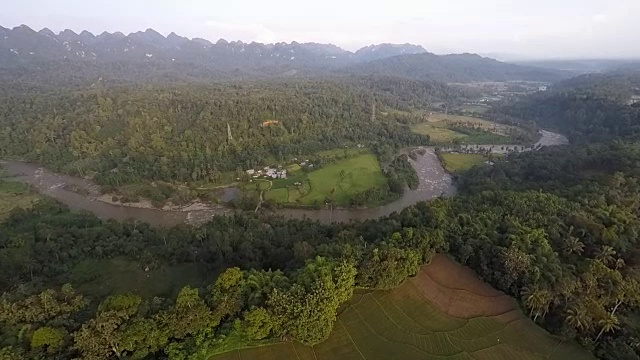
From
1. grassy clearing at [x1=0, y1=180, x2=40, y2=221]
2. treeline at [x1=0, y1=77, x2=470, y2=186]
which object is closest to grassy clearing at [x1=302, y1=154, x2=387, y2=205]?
treeline at [x1=0, y1=77, x2=470, y2=186]

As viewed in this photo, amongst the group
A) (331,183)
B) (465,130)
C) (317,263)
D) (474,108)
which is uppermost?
(317,263)

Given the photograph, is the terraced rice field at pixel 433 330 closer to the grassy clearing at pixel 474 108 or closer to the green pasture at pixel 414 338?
the green pasture at pixel 414 338

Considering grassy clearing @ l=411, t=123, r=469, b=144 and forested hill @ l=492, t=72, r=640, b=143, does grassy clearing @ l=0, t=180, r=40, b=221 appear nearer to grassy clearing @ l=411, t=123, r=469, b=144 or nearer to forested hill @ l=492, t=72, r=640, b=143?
grassy clearing @ l=411, t=123, r=469, b=144

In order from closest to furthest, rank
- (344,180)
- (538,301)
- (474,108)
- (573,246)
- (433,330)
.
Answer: (433,330) → (538,301) → (573,246) → (344,180) → (474,108)

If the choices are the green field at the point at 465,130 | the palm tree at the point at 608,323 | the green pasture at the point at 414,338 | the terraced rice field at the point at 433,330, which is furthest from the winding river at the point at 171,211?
the palm tree at the point at 608,323

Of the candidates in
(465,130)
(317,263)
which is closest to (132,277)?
(317,263)

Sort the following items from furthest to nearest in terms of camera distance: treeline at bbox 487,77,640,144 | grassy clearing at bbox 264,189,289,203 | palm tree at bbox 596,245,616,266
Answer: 1. treeline at bbox 487,77,640,144
2. grassy clearing at bbox 264,189,289,203
3. palm tree at bbox 596,245,616,266

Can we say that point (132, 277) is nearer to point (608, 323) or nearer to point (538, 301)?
point (538, 301)
